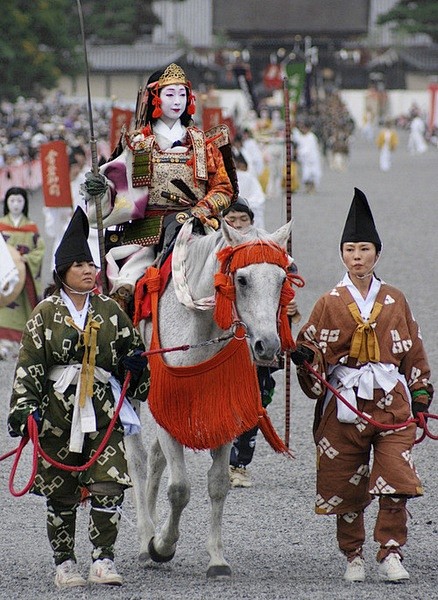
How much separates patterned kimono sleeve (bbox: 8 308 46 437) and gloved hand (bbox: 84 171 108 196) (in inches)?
37.3

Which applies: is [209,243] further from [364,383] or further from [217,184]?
[217,184]

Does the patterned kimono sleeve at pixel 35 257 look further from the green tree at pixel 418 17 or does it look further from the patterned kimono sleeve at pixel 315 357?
the green tree at pixel 418 17

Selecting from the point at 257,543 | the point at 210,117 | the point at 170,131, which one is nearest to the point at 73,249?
the point at 170,131

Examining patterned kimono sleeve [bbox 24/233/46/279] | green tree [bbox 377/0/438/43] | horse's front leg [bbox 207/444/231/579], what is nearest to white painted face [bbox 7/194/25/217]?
patterned kimono sleeve [bbox 24/233/46/279]

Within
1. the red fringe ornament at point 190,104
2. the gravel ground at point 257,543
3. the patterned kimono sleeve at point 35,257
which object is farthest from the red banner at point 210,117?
the red fringe ornament at point 190,104

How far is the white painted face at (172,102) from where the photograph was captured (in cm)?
639

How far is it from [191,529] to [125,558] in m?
0.51

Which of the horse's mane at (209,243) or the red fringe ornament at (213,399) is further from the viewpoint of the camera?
the red fringe ornament at (213,399)

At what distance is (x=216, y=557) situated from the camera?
17.7 feet

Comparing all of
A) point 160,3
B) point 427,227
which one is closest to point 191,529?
point 427,227

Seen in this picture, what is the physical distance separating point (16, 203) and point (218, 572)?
20.0 feet

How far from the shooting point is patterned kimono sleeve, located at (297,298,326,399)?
536 cm

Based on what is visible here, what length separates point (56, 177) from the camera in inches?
481

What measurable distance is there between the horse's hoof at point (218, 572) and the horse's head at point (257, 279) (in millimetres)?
1040
